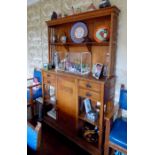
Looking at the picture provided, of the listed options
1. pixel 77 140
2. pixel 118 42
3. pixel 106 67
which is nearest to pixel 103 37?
pixel 118 42

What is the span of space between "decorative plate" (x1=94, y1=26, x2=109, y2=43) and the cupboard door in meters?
0.69

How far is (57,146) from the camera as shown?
213 centimetres

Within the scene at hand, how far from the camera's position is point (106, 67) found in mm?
2029

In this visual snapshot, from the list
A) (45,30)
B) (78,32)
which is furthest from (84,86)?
(45,30)

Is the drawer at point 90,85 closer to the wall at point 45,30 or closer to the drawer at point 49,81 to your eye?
the wall at point 45,30

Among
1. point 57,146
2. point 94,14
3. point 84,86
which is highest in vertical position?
point 94,14

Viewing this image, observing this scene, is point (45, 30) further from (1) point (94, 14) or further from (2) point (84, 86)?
(2) point (84, 86)

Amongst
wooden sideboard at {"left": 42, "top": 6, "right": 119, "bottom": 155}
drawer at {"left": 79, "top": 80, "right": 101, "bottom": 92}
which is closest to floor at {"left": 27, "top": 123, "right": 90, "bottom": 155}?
wooden sideboard at {"left": 42, "top": 6, "right": 119, "bottom": 155}

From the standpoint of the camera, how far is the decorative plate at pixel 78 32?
7.11 feet

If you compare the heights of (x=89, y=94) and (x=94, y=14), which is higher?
(x=94, y=14)

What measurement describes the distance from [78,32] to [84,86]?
2.94 feet

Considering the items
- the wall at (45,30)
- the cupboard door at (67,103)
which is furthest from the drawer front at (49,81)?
the wall at (45,30)
